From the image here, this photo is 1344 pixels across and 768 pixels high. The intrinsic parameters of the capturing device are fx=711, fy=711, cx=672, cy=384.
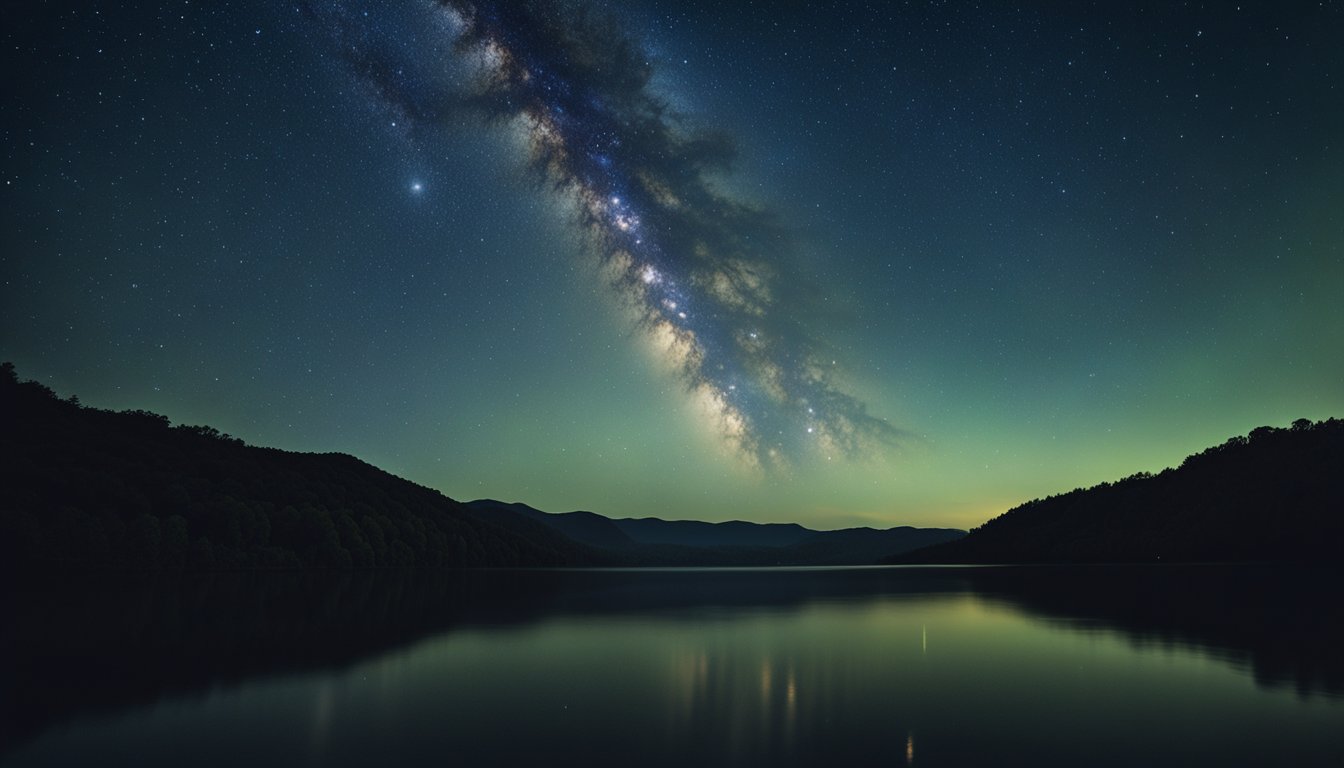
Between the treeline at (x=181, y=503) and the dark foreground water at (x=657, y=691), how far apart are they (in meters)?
60.2

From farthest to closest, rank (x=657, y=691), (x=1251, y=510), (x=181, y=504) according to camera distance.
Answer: (x=1251, y=510)
(x=181, y=504)
(x=657, y=691)

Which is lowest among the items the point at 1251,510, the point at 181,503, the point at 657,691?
the point at 657,691

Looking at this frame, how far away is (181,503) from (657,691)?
111198 millimetres

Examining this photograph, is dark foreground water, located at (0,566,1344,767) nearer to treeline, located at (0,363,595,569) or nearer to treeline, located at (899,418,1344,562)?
treeline, located at (0,363,595,569)

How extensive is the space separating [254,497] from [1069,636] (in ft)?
432

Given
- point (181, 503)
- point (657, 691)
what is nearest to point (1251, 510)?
point (657, 691)

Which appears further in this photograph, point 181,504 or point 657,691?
point 181,504

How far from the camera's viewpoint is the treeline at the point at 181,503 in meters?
83.1

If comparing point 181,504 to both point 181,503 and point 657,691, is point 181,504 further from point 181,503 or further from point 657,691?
point 657,691

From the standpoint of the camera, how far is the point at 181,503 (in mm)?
103625

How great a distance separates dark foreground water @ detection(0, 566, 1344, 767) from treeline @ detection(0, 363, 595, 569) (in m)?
60.2

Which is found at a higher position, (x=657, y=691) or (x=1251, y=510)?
(x=1251, y=510)

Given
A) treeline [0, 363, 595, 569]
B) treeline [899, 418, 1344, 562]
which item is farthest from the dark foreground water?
treeline [899, 418, 1344, 562]

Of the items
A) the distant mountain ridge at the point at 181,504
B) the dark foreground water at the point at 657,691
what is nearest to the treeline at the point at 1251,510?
the dark foreground water at the point at 657,691
